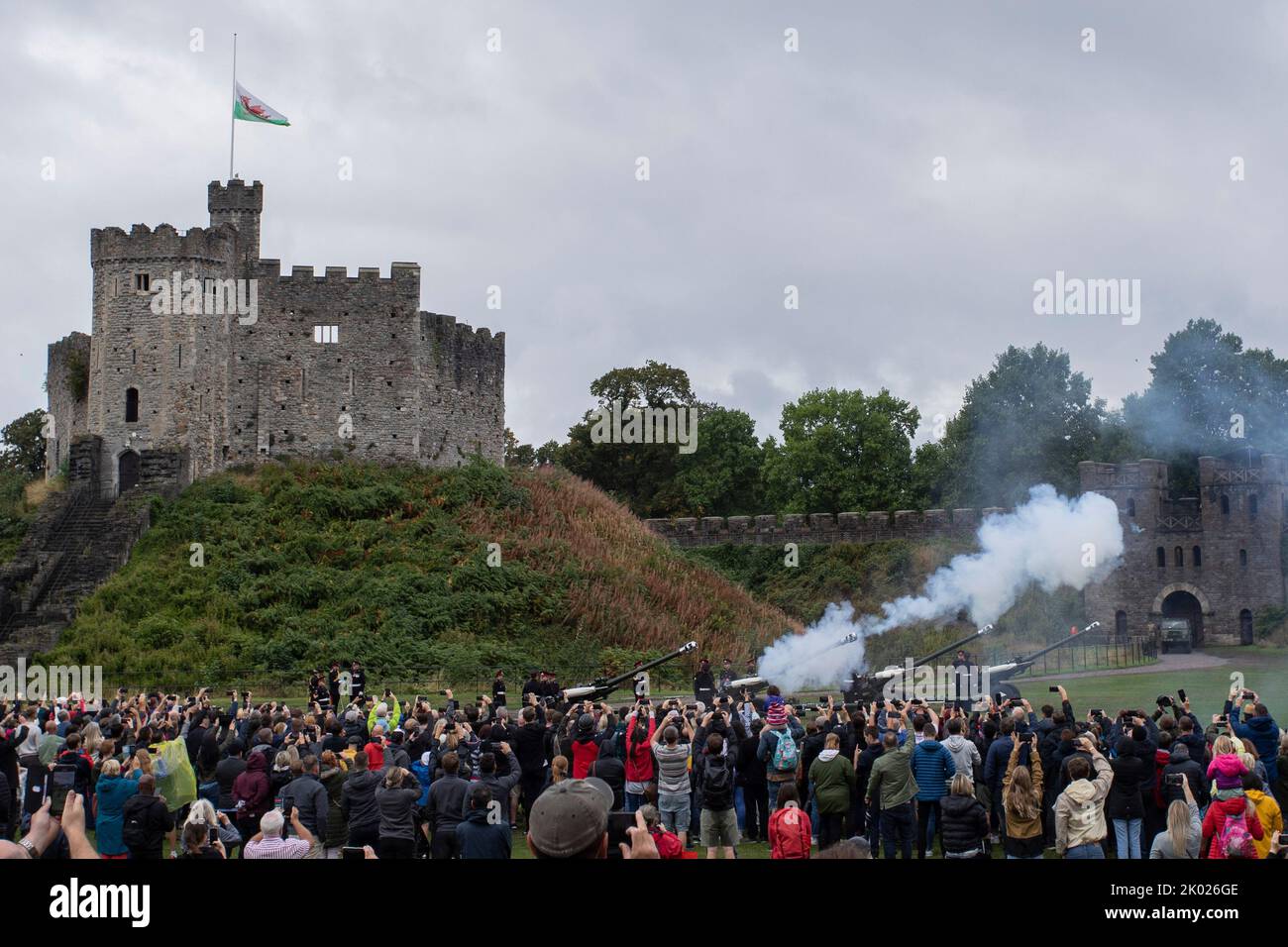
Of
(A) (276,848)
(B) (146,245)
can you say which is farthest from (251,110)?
(A) (276,848)

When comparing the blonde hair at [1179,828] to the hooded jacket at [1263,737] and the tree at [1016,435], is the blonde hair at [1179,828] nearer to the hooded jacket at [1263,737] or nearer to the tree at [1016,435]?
the hooded jacket at [1263,737]

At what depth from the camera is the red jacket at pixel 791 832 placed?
13172mm

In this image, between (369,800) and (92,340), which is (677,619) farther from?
(369,800)

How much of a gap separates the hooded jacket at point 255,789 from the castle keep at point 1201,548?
49.5m

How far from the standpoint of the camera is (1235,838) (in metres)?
12.3

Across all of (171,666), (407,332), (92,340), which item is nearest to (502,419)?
(407,332)

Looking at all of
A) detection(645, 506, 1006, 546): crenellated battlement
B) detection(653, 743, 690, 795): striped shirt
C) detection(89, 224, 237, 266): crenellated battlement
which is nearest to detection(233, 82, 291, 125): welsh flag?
detection(89, 224, 237, 266): crenellated battlement

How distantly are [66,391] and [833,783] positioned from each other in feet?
171


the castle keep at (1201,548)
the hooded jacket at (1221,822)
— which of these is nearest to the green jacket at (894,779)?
the hooded jacket at (1221,822)

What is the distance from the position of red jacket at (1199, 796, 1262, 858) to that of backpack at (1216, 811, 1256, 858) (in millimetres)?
28

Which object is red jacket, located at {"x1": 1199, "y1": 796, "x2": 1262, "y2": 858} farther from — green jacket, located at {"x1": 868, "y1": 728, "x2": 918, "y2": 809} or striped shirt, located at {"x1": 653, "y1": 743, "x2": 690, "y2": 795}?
striped shirt, located at {"x1": 653, "y1": 743, "x2": 690, "y2": 795}

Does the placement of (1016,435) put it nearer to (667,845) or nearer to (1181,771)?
(1181,771)

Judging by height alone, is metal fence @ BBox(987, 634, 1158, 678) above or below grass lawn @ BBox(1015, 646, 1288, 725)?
above

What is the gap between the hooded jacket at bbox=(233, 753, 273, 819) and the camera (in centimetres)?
1638
